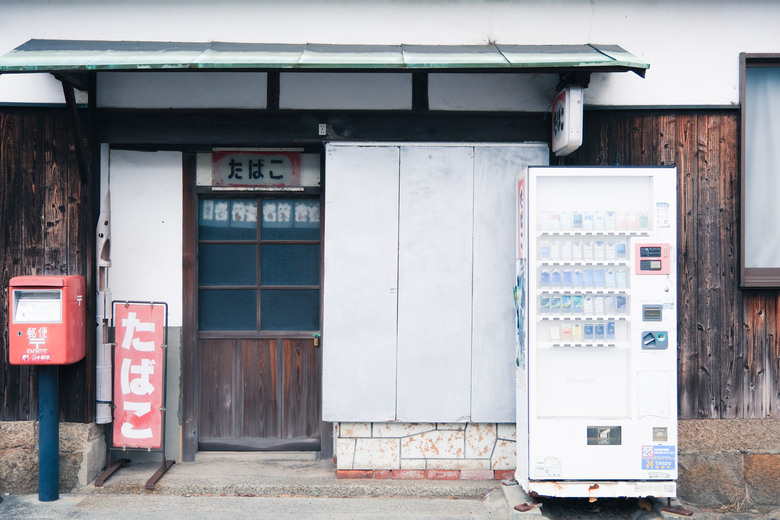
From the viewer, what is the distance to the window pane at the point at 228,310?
6090 millimetres

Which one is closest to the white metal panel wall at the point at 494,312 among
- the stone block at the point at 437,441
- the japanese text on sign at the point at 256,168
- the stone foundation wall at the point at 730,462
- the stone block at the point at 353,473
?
the stone block at the point at 437,441

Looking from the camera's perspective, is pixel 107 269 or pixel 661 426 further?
pixel 107 269

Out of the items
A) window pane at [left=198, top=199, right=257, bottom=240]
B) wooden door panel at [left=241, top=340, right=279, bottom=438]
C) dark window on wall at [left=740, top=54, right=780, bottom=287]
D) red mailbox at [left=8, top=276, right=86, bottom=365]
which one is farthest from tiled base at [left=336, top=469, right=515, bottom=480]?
dark window on wall at [left=740, top=54, right=780, bottom=287]

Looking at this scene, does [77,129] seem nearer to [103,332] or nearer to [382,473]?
[103,332]

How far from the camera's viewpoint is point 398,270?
555cm

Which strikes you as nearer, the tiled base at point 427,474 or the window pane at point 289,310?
the tiled base at point 427,474

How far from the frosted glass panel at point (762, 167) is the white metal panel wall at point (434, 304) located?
8.67 feet

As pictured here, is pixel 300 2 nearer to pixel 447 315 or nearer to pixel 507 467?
pixel 447 315

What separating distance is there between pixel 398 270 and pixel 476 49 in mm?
2037

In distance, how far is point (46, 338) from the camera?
16.9 ft

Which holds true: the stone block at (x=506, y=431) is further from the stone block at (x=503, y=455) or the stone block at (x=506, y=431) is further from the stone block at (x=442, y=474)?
the stone block at (x=442, y=474)

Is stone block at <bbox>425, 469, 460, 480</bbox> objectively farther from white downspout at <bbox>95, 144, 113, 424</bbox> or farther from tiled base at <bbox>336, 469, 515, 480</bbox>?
white downspout at <bbox>95, 144, 113, 424</bbox>

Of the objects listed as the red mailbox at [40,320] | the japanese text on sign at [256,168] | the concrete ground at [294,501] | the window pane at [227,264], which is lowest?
the concrete ground at [294,501]

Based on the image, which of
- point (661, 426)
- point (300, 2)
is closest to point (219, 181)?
point (300, 2)
